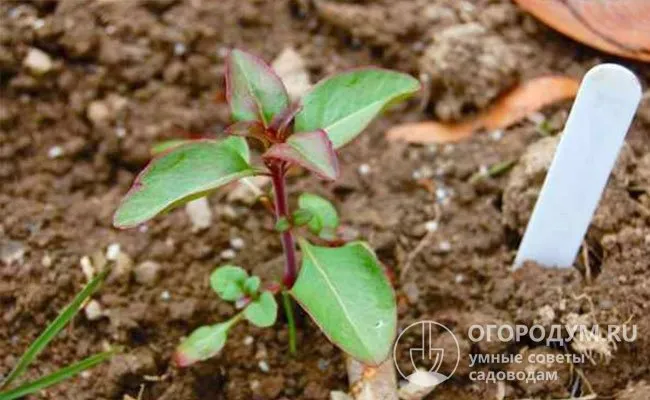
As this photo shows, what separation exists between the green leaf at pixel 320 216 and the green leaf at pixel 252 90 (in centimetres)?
19

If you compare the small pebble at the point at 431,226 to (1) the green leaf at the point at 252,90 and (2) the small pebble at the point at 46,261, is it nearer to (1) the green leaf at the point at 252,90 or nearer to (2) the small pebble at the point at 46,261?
(1) the green leaf at the point at 252,90

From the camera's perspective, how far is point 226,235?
5.56 ft

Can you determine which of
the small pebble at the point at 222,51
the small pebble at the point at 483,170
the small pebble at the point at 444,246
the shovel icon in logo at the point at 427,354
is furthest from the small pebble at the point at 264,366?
the small pebble at the point at 222,51

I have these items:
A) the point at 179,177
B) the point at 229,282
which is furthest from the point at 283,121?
the point at 229,282

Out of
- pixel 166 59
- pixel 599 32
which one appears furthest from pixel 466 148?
pixel 166 59

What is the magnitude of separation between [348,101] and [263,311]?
1.06 ft

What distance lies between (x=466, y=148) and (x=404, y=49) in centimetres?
25

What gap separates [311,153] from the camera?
1.27 metres

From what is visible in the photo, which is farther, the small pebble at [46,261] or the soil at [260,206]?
the small pebble at [46,261]

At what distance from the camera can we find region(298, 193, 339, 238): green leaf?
4.95 feet

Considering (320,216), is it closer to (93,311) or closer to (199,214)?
(199,214)

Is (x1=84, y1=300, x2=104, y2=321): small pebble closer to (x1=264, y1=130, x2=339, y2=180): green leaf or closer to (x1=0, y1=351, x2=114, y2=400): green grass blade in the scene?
(x1=0, y1=351, x2=114, y2=400): green grass blade

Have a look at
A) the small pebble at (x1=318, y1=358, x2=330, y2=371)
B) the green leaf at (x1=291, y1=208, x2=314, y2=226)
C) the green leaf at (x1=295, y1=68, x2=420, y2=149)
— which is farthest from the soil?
the green leaf at (x1=295, y1=68, x2=420, y2=149)

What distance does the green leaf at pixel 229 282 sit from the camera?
4.90 ft
